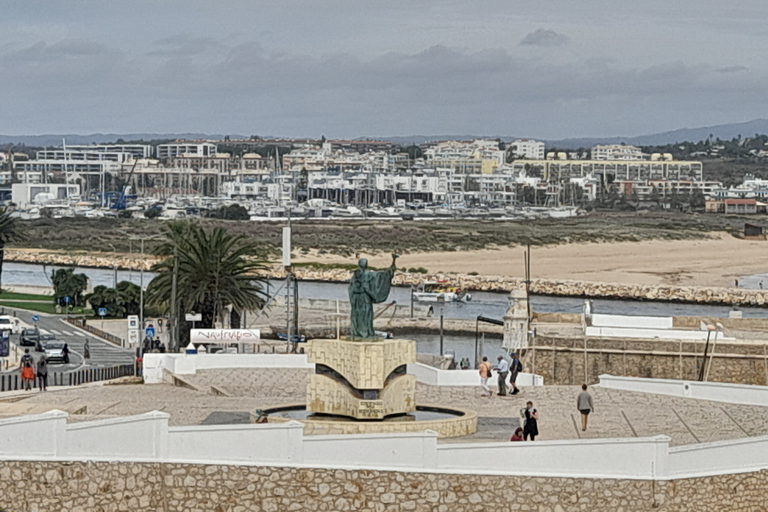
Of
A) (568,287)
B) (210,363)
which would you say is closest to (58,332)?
(210,363)

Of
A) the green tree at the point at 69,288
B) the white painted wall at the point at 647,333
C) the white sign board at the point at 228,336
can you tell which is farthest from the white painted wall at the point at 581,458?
the green tree at the point at 69,288

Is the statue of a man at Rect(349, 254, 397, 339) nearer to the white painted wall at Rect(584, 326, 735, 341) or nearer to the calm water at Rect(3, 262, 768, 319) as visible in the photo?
the white painted wall at Rect(584, 326, 735, 341)

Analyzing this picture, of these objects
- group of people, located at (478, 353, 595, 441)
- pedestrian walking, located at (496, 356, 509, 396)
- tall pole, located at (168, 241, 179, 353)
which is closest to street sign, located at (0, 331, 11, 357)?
tall pole, located at (168, 241, 179, 353)

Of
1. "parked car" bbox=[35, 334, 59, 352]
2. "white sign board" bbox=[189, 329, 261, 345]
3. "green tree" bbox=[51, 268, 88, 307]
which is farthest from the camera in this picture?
"green tree" bbox=[51, 268, 88, 307]

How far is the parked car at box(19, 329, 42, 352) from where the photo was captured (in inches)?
2078

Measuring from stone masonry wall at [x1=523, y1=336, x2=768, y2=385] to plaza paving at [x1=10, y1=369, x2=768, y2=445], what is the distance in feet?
29.0

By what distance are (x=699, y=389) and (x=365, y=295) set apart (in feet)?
27.1

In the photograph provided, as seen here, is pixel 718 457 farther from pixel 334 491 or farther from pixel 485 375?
pixel 485 375

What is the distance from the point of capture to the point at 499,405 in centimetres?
3009

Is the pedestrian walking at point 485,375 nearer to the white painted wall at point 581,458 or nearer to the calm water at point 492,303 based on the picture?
the white painted wall at point 581,458

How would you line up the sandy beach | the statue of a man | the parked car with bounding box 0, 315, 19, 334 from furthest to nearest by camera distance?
the sandy beach
the parked car with bounding box 0, 315, 19, 334
the statue of a man

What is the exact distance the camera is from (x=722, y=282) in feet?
371

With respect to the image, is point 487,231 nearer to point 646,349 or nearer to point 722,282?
point 722,282

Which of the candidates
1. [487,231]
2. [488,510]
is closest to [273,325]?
[488,510]
